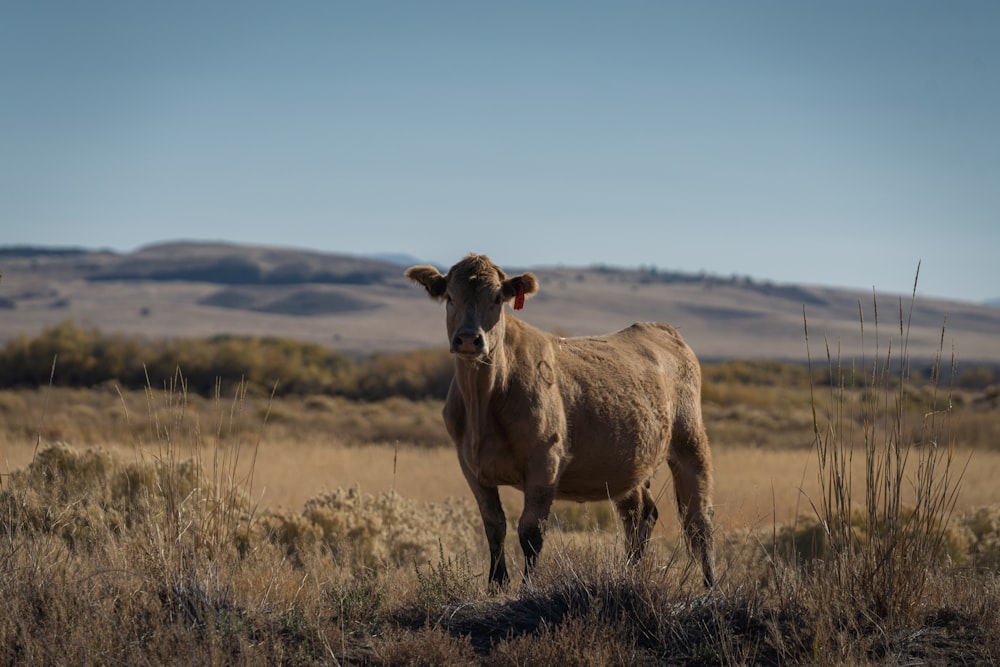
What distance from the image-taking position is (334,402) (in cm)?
3450

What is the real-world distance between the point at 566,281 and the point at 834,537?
179650mm

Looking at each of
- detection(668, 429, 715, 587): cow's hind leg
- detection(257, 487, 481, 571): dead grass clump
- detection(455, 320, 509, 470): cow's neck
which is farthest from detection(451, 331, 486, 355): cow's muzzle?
detection(257, 487, 481, 571): dead grass clump

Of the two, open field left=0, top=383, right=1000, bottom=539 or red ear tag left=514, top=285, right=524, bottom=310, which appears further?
open field left=0, top=383, right=1000, bottom=539

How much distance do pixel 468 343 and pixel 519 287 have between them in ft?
3.48

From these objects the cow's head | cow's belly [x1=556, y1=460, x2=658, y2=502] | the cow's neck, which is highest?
the cow's head

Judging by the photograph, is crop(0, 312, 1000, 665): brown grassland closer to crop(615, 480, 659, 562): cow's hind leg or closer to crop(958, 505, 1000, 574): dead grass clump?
crop(615, 480, 659, 562): cow's hind leg

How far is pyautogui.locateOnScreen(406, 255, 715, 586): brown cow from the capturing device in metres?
7.34

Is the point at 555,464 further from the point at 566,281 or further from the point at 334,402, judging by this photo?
the point at 566,281

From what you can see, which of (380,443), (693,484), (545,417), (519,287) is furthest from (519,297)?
(380,443)

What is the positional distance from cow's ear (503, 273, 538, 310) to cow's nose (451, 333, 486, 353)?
0.77 meters

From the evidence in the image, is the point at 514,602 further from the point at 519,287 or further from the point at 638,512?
the point at 638,512

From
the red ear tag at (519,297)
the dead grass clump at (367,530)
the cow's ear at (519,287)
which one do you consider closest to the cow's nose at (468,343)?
the cow's ear at (519,287)

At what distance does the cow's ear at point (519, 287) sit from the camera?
7719mm

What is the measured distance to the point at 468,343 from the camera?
22.8 feet
